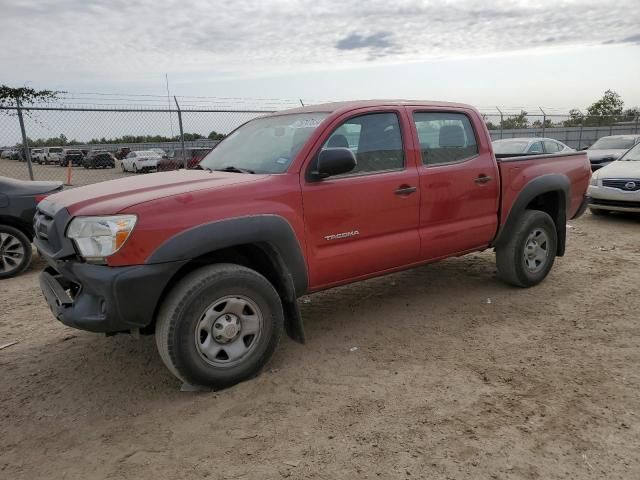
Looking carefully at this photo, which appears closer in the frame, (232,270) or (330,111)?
(232,270)

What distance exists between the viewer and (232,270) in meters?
3.18

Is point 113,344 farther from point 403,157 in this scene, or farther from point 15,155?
point 15,155

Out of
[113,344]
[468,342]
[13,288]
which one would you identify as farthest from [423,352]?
[13,288]

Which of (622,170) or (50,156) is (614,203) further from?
(50,156)

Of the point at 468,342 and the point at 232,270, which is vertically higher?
the point at 232,270

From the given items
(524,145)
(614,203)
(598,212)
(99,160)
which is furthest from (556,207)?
(99,160)

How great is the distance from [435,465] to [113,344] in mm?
2744

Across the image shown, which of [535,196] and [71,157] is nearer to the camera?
[535,196]

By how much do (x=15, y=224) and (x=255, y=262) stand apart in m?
4.32

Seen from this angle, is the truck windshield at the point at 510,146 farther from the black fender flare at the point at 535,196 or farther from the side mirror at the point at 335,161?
the side mirror at the point at 335,161

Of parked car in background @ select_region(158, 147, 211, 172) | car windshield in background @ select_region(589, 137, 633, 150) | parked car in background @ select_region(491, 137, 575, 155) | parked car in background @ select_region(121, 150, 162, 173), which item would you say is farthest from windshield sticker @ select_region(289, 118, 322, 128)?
parked car in background @ select_region(121, 150, 162, 173)

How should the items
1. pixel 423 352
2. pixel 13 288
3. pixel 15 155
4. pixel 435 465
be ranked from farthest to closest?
pixel 15 155, pixel 13 288, pixel 423 352, pixel 435 465

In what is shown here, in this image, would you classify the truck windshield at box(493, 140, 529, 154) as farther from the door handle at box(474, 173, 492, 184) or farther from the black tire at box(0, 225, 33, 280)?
the black tire at box(0, 225, 33, 280)

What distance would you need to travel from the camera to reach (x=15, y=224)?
20.6ft
